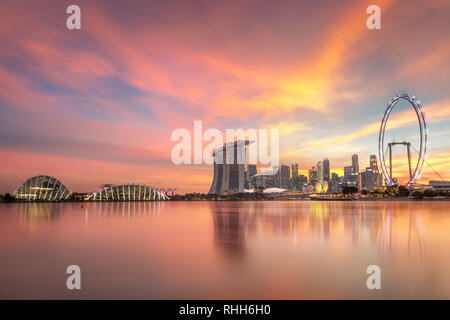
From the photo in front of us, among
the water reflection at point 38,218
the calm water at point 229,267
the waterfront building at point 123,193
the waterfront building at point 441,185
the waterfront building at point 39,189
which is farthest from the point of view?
the waterfront building at point 441,185

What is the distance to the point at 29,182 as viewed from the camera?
462 ft

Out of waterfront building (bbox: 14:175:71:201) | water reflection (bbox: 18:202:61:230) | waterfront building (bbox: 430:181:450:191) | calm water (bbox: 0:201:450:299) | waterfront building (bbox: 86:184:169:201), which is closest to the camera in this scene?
calm water (bbox: 0:201:450:299)

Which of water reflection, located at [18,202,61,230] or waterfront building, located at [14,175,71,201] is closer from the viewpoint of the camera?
water reflection, located at [18,202,61,230]

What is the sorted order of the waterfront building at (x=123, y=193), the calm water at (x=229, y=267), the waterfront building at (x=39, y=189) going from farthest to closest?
the waterfront building at (x=123, y=193) < the waterfront building at (x=39, y=189) < the calm water at (x=229, y=267)

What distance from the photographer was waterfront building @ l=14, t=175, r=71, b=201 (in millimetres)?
141125

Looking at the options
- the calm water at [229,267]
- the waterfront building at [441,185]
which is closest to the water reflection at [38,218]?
the calm water at [229,267]

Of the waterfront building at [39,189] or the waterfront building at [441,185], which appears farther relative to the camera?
the waterfront building at [441,185]

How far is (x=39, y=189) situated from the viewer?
142 meters

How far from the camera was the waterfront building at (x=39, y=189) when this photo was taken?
141125mm

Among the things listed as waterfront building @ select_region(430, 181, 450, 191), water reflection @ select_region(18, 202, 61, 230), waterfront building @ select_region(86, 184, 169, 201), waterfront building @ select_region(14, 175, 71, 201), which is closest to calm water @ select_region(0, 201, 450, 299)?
water reflection @ select_region(18, 202, 61, 230)

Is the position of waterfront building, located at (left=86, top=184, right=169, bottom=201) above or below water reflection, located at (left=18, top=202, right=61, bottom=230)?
below

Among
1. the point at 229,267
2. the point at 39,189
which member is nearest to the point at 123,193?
the point at 39,189

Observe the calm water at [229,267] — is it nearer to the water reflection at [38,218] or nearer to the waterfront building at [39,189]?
the water reflection at [38,218]

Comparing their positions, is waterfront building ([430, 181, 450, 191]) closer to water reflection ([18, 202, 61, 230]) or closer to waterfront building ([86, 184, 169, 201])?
waterfront building ([86, 184, 169, 201])
